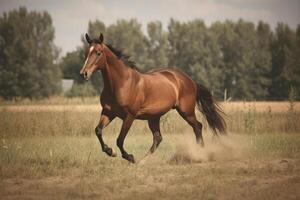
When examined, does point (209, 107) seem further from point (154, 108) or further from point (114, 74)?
point (114, 74)

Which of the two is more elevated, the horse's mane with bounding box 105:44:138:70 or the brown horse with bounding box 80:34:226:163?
the horse's mane with bounding box 105:44:138:70

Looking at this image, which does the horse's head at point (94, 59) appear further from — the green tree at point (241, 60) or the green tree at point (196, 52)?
the green tree at point (196, 52)

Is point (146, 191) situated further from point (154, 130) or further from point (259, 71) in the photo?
point (259, 71)

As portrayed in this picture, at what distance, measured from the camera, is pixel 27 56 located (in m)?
52.7

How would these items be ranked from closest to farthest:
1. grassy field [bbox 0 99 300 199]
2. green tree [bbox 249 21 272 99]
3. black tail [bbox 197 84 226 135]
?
grassy field [bbox 0 99 300 199], black tail [bbox 197 84 226 135], green tree [bbox 249 21 272 99]

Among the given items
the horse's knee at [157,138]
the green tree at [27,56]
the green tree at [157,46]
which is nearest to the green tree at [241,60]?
the green tree at [157,46]

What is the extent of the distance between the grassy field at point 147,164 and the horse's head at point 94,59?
1.85m

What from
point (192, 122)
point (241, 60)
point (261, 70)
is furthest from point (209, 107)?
point (241, 60)

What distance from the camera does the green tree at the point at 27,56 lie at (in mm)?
49781

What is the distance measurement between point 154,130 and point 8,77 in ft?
132

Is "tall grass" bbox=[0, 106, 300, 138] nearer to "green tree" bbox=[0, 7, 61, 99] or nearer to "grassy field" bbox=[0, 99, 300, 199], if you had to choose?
"grassy field" bbox=[0, 99, 300, 199]

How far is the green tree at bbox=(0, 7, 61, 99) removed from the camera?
1960 inches

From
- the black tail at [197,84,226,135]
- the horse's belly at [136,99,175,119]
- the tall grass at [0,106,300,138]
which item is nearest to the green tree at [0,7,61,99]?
the tall grass at [0,106,300,138]

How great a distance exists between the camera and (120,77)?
9.84 metres
